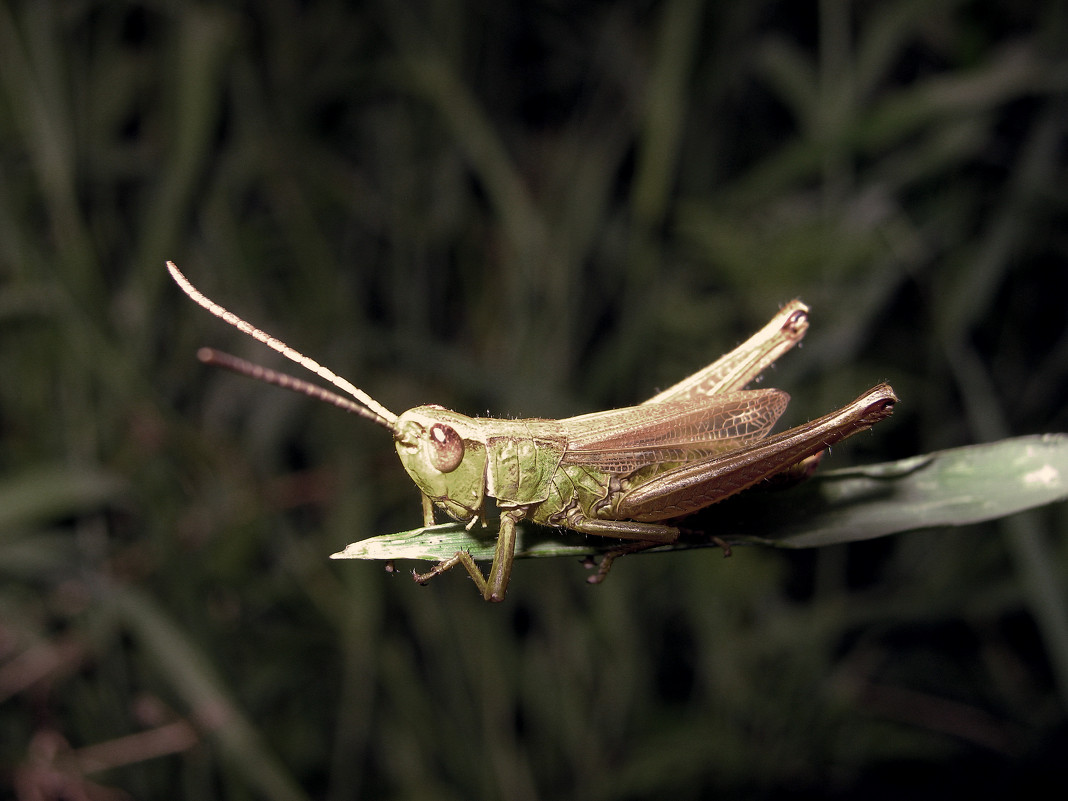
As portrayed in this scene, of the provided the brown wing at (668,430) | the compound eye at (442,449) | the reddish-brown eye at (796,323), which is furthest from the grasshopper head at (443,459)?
the reddish-brown eye at (796,323)

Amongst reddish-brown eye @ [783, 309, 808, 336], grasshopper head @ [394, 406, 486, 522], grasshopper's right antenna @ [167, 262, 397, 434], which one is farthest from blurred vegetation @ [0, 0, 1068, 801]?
grasshopper's right antenna @ [167, 262, 397, 434]

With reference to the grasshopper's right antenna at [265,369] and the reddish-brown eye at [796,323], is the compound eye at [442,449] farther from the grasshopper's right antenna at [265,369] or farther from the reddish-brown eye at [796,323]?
the reddish-brown eye at [796,323]

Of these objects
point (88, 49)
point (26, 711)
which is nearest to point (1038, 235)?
point (88, 49)

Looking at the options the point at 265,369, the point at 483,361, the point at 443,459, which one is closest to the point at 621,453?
the point at 443,459

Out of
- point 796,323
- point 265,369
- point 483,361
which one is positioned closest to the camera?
point 265,369

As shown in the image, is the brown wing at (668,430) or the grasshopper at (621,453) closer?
the grasshopper at (621,453)

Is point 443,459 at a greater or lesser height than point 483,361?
lesser

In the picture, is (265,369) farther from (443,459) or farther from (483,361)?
(483,361)
